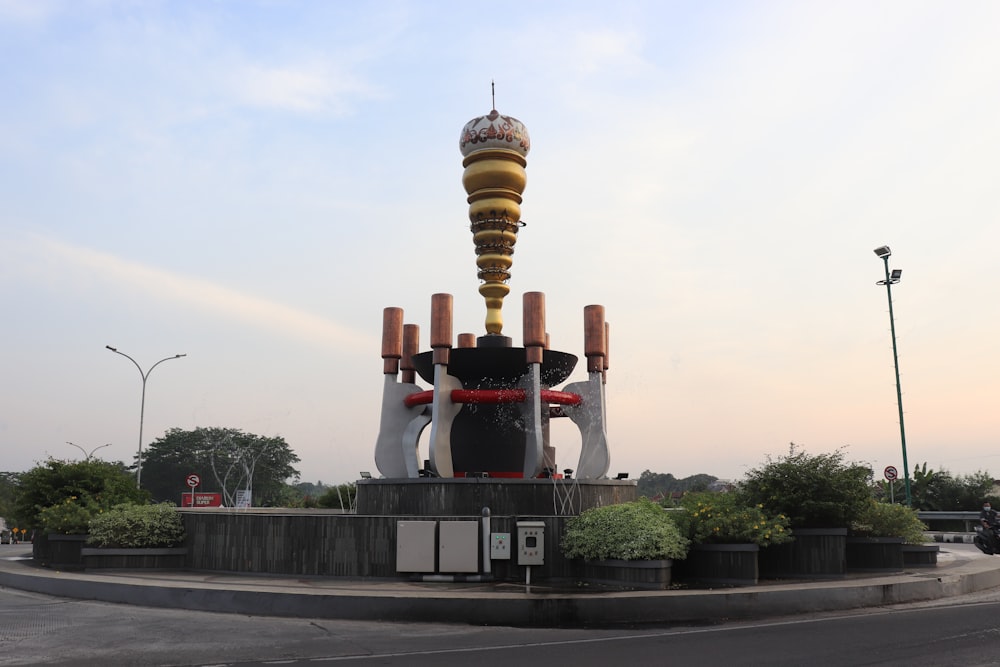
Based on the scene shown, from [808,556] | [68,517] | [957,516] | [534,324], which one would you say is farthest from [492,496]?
[957,516]

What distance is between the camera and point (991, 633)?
11695mm

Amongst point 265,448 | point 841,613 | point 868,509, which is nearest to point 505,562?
point 841,613

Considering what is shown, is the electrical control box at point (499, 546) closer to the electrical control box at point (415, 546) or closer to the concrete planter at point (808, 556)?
the electrical control box at point (415, 546)

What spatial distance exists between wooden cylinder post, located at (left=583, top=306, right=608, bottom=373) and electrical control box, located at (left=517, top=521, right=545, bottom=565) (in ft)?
36.9

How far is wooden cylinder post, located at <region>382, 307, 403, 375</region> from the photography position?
29.1 m

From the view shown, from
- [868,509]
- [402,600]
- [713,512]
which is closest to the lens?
[402,600]

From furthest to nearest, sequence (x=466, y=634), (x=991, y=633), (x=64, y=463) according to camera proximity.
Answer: (x=64, y=463) → (x=466, y=634) → (x=991, y=633)

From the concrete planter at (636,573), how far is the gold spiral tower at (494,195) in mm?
14664

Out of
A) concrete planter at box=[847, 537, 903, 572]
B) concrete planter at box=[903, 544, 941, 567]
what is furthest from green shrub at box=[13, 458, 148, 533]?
concrete planter at box=[903, 544, 941, 567]

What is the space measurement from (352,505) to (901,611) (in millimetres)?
26500

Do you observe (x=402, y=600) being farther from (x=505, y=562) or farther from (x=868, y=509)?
(x=868, y=509)

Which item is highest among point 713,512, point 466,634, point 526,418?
point 526,418

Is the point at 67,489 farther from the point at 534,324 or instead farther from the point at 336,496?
the point at 336,496

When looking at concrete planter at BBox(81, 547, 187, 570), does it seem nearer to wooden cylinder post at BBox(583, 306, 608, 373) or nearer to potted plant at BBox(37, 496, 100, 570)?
potted plant at BBox(37, 496, 100, 570)
